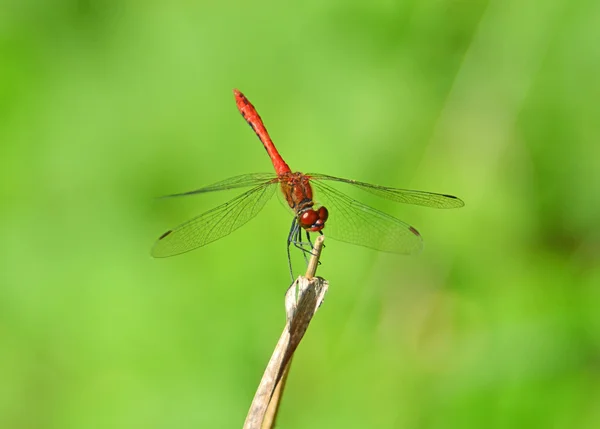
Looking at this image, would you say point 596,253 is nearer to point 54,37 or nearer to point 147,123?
point 147,123

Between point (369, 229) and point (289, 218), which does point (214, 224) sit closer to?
point (289, 218)

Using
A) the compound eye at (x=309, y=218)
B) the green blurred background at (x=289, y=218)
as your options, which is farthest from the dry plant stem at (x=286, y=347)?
the green blurred background at (x=289, y=218)

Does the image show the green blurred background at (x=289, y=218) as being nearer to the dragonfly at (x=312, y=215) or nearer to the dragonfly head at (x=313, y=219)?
the dragonfly at (x=312, y=215)

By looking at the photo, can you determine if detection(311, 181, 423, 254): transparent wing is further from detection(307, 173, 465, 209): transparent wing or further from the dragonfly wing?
the dragonfly wing

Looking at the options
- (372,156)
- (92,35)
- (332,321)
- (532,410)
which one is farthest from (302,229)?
(92,35)

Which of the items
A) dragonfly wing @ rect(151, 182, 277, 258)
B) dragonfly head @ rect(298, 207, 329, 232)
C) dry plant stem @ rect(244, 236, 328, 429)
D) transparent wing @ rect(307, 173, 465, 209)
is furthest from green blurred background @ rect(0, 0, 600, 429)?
dry plant stem @ rect(244, 236, 328, 429)

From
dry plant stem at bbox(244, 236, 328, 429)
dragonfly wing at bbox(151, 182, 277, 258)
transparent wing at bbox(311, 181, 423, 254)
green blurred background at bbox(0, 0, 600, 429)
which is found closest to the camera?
dry plant stem at bbox(244, 236, 328, 429)
